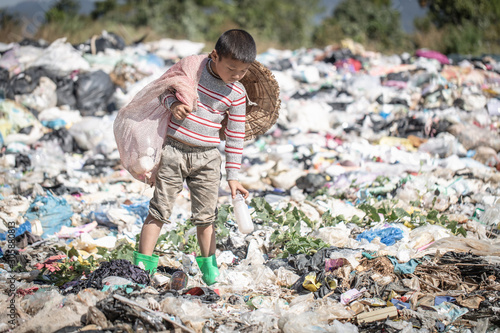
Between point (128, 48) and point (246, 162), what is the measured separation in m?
4.56

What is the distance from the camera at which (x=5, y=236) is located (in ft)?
10.1

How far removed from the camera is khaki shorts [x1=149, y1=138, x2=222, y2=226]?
7.25 ft

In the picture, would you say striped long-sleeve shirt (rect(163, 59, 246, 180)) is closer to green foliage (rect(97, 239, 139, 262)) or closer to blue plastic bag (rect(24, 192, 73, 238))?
green foliage (rect(97, 239, 139, 262))

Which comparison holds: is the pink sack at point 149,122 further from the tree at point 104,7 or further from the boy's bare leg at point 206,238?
the tree at point 104,7

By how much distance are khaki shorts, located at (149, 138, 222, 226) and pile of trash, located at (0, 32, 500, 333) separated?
1.04 ft

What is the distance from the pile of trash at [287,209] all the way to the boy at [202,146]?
0.30 meters

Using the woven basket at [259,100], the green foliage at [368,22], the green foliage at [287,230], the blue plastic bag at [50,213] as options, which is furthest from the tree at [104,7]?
the woven basket at [259,100]

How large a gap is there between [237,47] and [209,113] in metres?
0.38

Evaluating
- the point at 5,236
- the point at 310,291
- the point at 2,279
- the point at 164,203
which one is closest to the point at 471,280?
the point at 310,291

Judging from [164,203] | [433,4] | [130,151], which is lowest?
[164,203]

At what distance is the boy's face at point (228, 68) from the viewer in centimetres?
200

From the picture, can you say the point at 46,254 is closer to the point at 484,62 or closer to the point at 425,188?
the point at 425,188

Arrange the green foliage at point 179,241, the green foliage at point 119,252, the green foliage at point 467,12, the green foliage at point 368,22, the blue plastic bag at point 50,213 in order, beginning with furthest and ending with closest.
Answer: the green foliage at point 368,22 → the green foliage at point 467,12 → the blue plastic bag at point 50,213 → the green foliage at point 179,241 → the green foliage at point 119,252

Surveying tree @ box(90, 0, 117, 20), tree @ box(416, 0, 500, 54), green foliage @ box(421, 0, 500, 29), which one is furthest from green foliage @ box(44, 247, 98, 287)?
tree @ box(90, 0, 117, 20)
